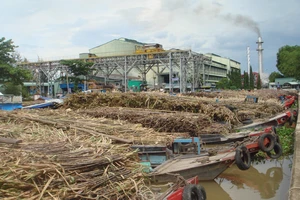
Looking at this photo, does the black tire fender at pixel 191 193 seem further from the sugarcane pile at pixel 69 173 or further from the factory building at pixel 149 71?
the factory building at pixel 149 71

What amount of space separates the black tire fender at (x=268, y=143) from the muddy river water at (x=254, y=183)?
736 mm

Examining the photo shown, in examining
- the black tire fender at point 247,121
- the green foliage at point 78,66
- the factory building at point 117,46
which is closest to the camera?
the black tire fender at point 247,121

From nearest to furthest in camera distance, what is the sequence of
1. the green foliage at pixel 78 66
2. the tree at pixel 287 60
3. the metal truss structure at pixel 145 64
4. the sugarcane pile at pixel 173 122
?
the sugarcane pile at pixel 173 122, the metal truss structure at pixel 145 64, the green foliage at pixel 78 66, the tree at pixel 287 60

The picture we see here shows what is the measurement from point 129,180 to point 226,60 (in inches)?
3193

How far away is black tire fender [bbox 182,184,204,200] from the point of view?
167 inches

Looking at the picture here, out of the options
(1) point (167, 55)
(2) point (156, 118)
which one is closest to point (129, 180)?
(2) point (156, 118)

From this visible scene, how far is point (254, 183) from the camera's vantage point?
7.71m

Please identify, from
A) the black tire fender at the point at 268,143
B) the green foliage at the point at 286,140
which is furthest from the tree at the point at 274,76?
the black tire fender at the point at 268,143

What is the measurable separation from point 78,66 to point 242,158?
124ft

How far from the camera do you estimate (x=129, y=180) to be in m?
3.80

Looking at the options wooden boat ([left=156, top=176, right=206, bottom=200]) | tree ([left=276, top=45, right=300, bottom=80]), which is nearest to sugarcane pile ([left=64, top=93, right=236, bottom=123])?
wooden boat ([left=156, top=176, right=206, bottom=200])

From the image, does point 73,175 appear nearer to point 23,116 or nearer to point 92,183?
point 92,183

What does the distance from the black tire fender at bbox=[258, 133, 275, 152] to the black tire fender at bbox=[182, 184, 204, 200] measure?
4102 mm

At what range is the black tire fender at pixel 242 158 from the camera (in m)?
6.86
